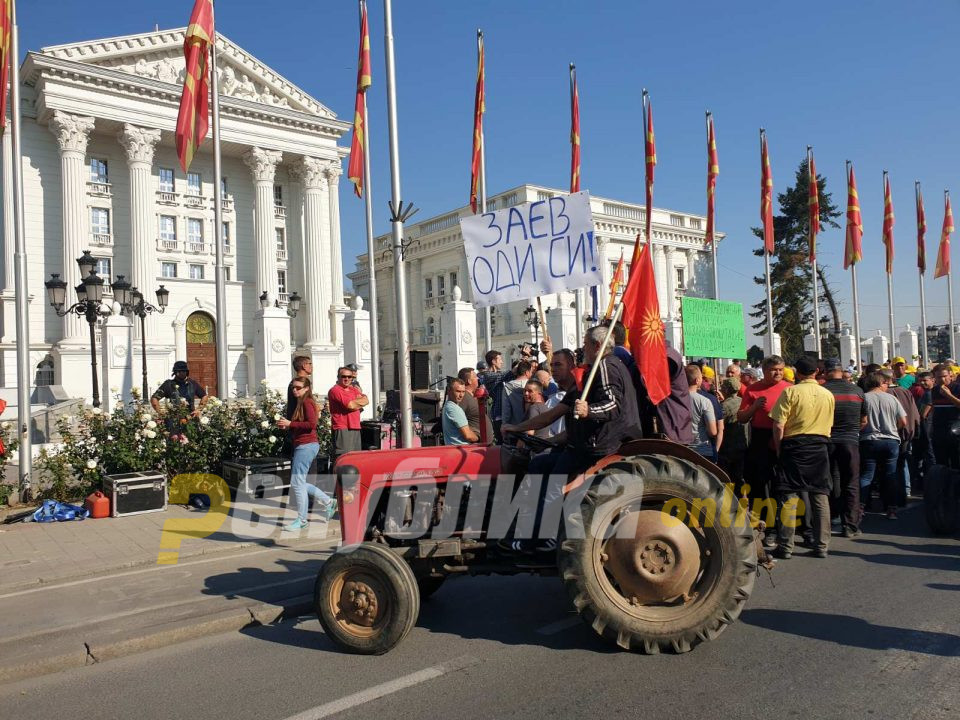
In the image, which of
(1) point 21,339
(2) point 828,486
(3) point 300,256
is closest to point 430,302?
(3) point 300,256

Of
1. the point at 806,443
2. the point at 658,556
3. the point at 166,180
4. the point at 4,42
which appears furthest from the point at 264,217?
the point at 658,556

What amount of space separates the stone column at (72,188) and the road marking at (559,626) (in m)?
34.1

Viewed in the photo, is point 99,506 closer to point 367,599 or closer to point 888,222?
point 367,599

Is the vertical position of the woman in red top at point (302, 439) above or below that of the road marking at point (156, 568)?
above

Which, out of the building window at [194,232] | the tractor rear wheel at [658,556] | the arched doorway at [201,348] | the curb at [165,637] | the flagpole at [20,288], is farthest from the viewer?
the building window at [194,232]

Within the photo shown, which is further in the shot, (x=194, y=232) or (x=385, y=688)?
(x=194, y=232)

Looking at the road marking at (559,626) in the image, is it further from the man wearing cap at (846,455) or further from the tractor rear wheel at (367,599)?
the man wearing cap at (846,455)

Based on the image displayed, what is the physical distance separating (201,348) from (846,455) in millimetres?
36292

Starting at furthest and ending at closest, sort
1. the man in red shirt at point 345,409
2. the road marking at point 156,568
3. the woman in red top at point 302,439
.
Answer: the man in red shirt at point 345,409 < the woman in red top at point 302,439 < the road marking at point 156,568

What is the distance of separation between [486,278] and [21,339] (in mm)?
8024

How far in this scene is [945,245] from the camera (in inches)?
1252

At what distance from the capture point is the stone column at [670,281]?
60.2m

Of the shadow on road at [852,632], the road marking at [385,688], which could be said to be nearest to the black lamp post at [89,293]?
the road marking at [385,688]

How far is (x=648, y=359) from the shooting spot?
5.53 m
